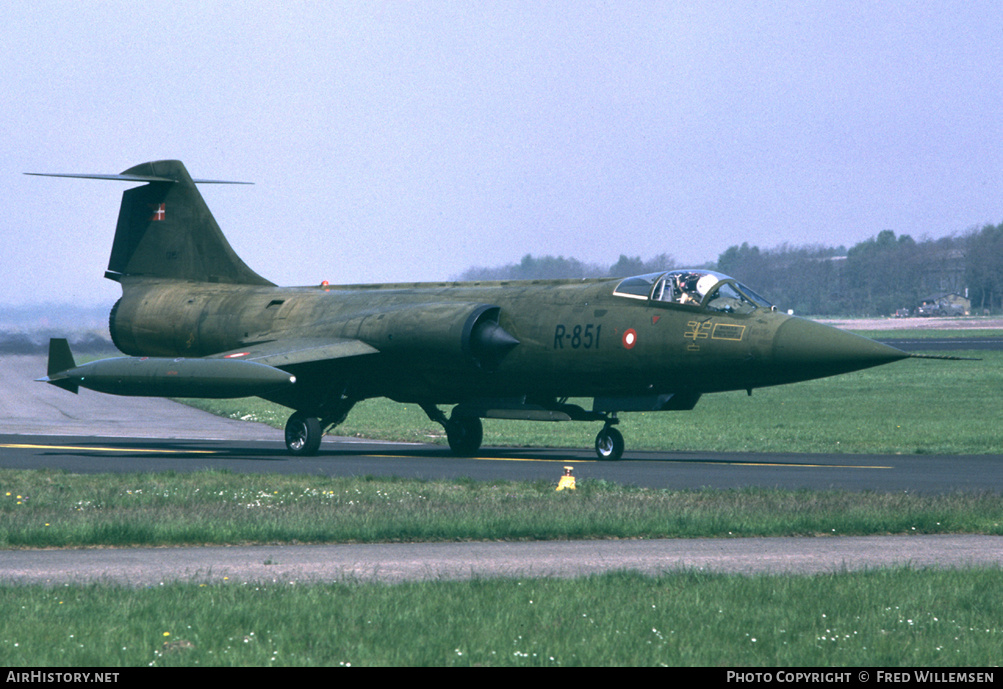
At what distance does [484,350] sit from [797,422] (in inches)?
665

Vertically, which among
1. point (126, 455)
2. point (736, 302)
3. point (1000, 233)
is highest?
point (1000, 233)

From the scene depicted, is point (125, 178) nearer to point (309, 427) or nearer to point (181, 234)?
point (181, 234)

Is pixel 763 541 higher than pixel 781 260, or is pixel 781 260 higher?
A: pixel 781 260

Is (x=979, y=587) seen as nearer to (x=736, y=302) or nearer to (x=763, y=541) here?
(x=763, y=541)

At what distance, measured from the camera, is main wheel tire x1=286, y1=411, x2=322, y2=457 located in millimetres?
26656

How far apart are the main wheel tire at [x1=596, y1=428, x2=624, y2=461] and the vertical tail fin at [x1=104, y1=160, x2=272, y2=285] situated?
37.8ft

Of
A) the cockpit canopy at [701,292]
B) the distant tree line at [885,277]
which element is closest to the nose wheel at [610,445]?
the cockpit canopy at [701,292]

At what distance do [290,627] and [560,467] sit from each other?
15.0 meters

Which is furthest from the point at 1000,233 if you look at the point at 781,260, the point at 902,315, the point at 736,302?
the point at 736,302

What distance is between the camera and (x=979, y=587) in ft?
33.8

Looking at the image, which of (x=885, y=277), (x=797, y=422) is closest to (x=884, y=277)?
(x=885, y=277)

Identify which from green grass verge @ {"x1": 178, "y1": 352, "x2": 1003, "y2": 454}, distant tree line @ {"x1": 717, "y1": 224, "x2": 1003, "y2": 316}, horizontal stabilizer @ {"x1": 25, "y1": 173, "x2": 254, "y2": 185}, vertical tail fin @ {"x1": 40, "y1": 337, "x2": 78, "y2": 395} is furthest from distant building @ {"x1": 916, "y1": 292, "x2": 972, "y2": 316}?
vertical tail fin @ {"x1": 40, "y1": 337, "x2": 78, "y2": 395}

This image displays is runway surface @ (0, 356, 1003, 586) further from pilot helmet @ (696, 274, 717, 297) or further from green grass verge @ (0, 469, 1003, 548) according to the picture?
pilot helmet @ (696, 274, 717, 297)

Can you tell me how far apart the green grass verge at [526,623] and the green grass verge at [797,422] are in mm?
19172
